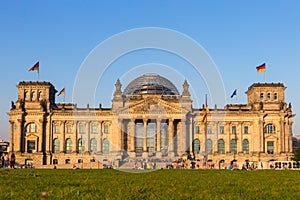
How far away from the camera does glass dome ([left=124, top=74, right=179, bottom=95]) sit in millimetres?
114562

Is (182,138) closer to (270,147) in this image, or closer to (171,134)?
(171,134)

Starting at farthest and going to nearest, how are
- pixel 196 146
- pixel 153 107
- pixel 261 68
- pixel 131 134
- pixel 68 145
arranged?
1. pixel 68 145
2. pixel 196 146
3. pixel 131 134
4. pixel 153 107
5. pixel 261 68

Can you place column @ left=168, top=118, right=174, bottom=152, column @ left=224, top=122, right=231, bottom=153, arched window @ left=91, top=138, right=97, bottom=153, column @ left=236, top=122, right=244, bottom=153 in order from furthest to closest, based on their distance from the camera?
column @ left=236, top=122, right=244, bottom=153 → column @ left=224, top=122, right=231, bottom=153 → arched window @ left=91, top=138, right=97, bottom=153 → column @ left=168, top=118, right=174, bottom=152

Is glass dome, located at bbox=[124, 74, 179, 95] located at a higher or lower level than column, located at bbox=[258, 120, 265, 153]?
higher

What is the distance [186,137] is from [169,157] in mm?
9431

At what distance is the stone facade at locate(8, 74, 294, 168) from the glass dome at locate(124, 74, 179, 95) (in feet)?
1.03

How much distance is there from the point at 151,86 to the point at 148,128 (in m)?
10.4

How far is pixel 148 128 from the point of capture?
11331 centimetres

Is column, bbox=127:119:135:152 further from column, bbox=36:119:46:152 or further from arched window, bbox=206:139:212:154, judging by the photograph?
column, bbox=36:119:46:152

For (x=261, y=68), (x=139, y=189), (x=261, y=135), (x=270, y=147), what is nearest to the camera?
(x=139, y=189)

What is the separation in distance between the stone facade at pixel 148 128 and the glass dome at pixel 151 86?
313 millimetres

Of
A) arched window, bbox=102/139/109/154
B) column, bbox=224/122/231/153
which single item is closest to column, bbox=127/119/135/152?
arched window, bbox=102/139/109/154

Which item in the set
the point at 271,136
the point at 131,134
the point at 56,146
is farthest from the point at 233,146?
the point at 56,146

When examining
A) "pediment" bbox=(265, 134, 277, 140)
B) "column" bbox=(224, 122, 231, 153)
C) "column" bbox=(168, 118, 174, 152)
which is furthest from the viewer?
"column" bbox=(224, 122, 231, 153)
